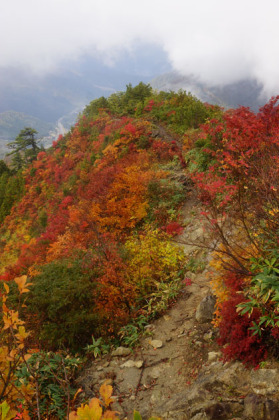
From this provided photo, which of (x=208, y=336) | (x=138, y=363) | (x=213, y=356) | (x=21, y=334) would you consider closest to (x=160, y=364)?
(x=138, y=363)

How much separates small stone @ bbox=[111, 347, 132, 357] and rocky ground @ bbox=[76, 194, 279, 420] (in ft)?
0.08

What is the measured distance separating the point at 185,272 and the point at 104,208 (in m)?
5.86

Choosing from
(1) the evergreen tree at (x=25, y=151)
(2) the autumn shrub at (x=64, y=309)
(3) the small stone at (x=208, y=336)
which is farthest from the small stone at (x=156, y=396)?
(1) the evergreen tree at (x=25, y=151)

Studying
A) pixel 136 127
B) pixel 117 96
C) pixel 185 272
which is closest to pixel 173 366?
pixel 185 272

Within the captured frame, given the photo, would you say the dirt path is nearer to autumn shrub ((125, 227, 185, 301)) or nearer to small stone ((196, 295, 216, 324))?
small stone ((196, 295, 216, 324))

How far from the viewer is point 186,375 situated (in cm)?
519

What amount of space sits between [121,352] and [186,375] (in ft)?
6.63

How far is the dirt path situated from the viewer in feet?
16.3

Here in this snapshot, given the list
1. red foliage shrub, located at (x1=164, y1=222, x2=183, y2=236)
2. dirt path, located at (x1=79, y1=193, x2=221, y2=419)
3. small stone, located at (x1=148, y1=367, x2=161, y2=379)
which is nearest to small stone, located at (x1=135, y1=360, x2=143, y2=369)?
dirt path, located at (x1=79, y1=193, x2=221, y2=419)

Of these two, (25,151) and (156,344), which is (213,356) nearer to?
(156,344)

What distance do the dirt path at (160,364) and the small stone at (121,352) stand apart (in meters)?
0.07

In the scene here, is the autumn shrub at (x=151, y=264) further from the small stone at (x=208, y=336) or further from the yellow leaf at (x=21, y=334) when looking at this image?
the yellow leaf at (x=21, y=334)

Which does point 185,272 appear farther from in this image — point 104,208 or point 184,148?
point 184,148

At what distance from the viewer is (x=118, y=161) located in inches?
698
